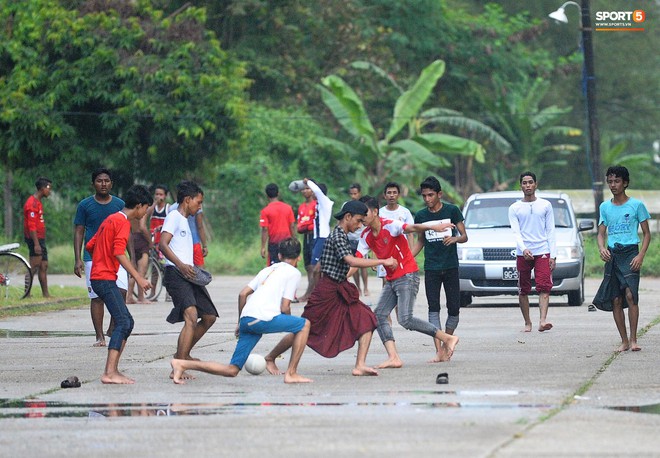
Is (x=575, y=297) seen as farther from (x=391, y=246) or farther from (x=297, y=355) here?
(x=297, y=355)

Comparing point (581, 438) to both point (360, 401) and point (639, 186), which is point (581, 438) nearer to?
point (360, 401)

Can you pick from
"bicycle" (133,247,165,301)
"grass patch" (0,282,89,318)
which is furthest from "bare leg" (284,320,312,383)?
"bicycle" (133,247,165,301)

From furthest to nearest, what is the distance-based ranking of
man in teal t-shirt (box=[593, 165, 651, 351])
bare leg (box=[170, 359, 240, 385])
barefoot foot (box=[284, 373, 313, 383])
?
man in teal t-shirt (box=[593, 165, 651, 351]), barefoot foot (box=[284, 373, 313, 383]), bare leg (box=[170, 359, 240, 385])

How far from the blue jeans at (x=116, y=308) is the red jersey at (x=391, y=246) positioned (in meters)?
2.09

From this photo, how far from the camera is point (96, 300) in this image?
14.0m

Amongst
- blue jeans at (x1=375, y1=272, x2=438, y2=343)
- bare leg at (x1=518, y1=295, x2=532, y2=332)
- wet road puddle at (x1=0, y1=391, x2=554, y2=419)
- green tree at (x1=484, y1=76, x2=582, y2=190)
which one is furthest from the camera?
green tree at (x1=484, y1=76, x2=582, y2=190)

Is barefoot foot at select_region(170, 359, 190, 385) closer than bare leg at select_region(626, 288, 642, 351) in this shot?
Yes

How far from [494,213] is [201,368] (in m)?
11.5

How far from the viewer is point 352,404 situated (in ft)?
31.4

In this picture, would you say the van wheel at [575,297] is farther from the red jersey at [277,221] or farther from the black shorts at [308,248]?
the red jersey at [277,221]

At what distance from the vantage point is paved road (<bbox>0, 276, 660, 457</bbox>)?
7770 millimetres

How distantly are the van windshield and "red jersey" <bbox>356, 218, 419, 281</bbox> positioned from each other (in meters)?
9.17

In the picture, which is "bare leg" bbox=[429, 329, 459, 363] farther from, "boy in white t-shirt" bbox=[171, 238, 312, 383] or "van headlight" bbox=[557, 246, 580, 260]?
"van headlight" bbox=[557, 246, 580, 260]

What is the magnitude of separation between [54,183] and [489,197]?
13925 millimetres
